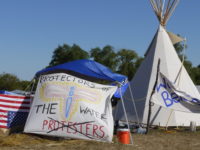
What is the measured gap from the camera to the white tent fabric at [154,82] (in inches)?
408

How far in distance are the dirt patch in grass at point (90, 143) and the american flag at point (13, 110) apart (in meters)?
0.74

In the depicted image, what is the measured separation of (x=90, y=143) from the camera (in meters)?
6.84

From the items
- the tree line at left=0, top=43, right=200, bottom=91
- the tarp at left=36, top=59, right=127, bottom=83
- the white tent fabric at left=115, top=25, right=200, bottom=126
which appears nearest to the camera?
the white tent fabric at left=115, top=25, right=200, bottom=126

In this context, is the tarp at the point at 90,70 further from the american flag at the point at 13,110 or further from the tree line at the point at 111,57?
the tree line at the point at 111,57

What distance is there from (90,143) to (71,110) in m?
0.85

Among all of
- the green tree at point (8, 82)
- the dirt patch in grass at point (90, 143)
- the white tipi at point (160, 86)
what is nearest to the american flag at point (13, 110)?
the dirt patch in grass at point (90, 143)

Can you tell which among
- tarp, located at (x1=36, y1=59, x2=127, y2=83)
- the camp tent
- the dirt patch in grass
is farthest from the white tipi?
the camp tent

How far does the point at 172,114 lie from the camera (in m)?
10.3

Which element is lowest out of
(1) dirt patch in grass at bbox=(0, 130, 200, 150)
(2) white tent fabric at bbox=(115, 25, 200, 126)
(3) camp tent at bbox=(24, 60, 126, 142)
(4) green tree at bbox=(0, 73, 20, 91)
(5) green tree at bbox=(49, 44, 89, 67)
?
(1) dirt patch in grass at bbox=(0, 130, 200, 150)

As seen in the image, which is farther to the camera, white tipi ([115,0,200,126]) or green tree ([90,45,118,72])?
green tree ([90,45,118,72])

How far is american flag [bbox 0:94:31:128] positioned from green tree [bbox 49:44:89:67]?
3138cm

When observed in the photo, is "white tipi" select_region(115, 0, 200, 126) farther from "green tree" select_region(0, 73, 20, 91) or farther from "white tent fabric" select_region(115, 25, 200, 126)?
"green tree" select_region(0, 73, 20, 91)

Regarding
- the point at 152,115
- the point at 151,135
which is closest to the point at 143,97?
the point at 152,115

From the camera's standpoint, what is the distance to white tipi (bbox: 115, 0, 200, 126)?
926cm
